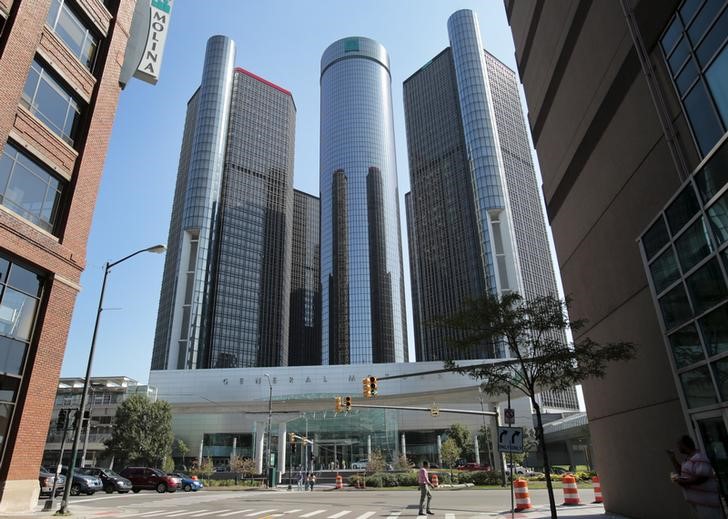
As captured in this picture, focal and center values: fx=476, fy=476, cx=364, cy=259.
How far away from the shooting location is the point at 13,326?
56.4 feet

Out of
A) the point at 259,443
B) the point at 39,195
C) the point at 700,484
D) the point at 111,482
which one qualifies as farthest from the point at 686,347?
the point at 259,443

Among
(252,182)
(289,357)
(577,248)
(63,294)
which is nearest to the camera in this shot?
(577,248)

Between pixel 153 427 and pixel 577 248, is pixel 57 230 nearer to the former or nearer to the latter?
pixel 577 248

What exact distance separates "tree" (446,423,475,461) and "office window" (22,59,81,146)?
3371 inches

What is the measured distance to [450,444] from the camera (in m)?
77.7

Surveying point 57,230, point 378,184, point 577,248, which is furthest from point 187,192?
point 577,248

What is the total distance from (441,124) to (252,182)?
74.6 m

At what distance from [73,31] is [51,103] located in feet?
13.8

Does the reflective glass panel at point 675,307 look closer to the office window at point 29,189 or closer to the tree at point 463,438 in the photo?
the office window at point 29,189

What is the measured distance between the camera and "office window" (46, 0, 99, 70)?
67.3 feet

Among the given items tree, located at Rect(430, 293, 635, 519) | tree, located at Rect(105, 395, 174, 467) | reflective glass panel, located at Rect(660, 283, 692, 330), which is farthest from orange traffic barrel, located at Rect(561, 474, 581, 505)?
tree, located at Rect(105, 395, 174, 467)

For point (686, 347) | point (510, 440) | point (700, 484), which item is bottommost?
point (700, 484)

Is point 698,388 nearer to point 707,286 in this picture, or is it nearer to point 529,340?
point 707,286

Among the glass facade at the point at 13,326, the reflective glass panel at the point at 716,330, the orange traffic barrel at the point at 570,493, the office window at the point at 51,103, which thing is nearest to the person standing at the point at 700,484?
the reflective glass panel at the point at 716,330
